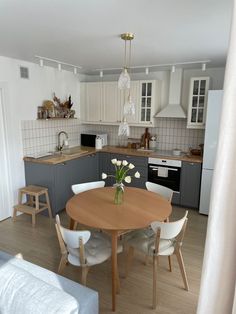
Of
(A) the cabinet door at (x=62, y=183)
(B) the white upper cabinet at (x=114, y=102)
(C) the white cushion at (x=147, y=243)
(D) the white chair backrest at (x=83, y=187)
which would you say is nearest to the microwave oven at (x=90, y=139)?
(B) the white upper cabinet at (x=114, y=102)

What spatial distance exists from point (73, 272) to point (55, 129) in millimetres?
2669

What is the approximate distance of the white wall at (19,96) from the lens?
3.39 meters

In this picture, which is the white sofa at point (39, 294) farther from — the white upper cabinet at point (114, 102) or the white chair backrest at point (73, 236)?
the white upper cabinet at point (114, 102)

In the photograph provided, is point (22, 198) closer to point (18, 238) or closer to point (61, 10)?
point (18, 238)

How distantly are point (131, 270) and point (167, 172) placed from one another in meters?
1.94

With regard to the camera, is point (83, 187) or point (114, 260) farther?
point (83, 187)

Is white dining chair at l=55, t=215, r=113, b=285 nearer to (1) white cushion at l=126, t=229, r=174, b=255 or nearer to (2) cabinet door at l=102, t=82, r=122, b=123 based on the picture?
(1) white cushion at l=126, t=229, r=174, b=255

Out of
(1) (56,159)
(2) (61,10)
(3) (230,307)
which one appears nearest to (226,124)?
(3) (230,307)

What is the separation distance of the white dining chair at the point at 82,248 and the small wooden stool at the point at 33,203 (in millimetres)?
1464

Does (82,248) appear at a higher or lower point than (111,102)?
lower

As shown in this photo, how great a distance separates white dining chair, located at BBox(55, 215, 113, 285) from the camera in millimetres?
1847

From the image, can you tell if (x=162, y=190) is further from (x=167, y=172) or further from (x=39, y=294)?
(x=39, y=294)

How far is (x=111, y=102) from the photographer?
4.61m

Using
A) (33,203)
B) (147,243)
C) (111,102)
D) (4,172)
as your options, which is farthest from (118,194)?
(111,102)
